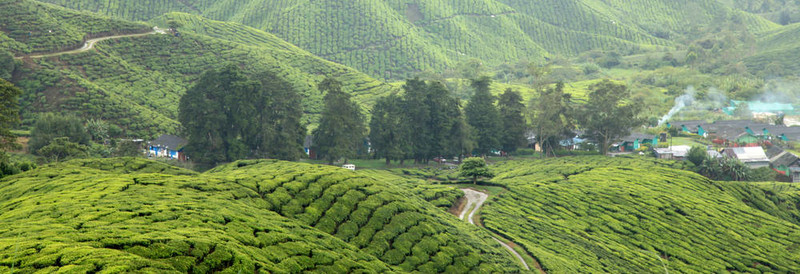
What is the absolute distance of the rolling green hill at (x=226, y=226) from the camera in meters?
27.2

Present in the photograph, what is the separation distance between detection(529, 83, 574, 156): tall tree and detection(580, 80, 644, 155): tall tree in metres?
3.39

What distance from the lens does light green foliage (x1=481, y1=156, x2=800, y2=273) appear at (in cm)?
5988

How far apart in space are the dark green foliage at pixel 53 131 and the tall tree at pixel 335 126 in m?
33.2

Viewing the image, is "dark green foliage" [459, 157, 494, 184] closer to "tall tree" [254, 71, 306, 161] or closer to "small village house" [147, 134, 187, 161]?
"tall tree" [254, 71, 306, 161]

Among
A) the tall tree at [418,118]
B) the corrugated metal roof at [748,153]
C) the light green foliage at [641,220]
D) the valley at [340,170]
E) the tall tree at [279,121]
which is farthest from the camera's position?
the corrugated metal roof at [748,153]

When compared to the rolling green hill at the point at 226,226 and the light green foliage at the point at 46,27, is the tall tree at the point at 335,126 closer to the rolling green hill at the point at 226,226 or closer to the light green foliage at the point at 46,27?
the rolling green hill at the point at 226,226

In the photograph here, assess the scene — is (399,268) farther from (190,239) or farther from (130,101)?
(130,101)

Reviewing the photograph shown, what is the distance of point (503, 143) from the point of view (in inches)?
4222

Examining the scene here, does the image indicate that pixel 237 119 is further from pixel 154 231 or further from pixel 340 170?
pixel 154 231

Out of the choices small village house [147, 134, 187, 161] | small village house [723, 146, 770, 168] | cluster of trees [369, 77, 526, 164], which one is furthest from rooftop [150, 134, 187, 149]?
small village house [723, 146, 770, 168]

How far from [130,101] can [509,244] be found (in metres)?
81.8

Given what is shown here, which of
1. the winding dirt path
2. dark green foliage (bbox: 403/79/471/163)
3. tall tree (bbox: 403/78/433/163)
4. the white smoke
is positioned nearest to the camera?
the winding dirt path

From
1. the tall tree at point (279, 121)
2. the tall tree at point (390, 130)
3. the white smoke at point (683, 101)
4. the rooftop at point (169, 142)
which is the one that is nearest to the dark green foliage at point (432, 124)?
the tall tree at point (390, 130)

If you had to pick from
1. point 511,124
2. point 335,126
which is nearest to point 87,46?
point 335,126
